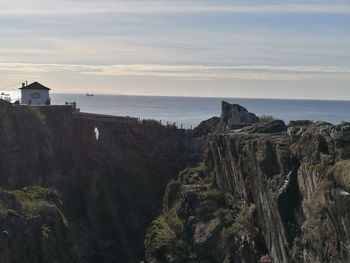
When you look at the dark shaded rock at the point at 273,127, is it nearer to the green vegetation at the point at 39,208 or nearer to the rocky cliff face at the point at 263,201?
the rocky cliff face at the point at 263,201

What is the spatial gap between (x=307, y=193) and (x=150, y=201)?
171 feet

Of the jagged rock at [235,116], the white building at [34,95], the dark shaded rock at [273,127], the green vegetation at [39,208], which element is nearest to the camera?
the green vegetation at [39,208]

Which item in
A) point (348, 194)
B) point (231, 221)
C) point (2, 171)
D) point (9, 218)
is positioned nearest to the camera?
point (348, 194)

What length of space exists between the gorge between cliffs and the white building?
7.31 metres

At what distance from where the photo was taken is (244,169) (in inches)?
2190

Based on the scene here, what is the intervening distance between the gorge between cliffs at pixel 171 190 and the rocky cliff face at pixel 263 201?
0.10 m

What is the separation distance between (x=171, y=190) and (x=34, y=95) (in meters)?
33.5

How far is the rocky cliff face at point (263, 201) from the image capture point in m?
35.2

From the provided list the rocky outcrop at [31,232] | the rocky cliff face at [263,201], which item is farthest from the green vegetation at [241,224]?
the rocky outcrop at [31,232]

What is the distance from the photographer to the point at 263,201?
48.6 metres

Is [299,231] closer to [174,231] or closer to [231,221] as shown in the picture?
[231,221]

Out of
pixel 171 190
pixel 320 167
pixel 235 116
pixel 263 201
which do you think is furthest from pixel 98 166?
pixel 320 167

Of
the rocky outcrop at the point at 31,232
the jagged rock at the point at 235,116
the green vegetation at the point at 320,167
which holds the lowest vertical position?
the rocky outcrop at the point at 31,232

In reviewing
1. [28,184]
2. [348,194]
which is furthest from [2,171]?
[348,194]
